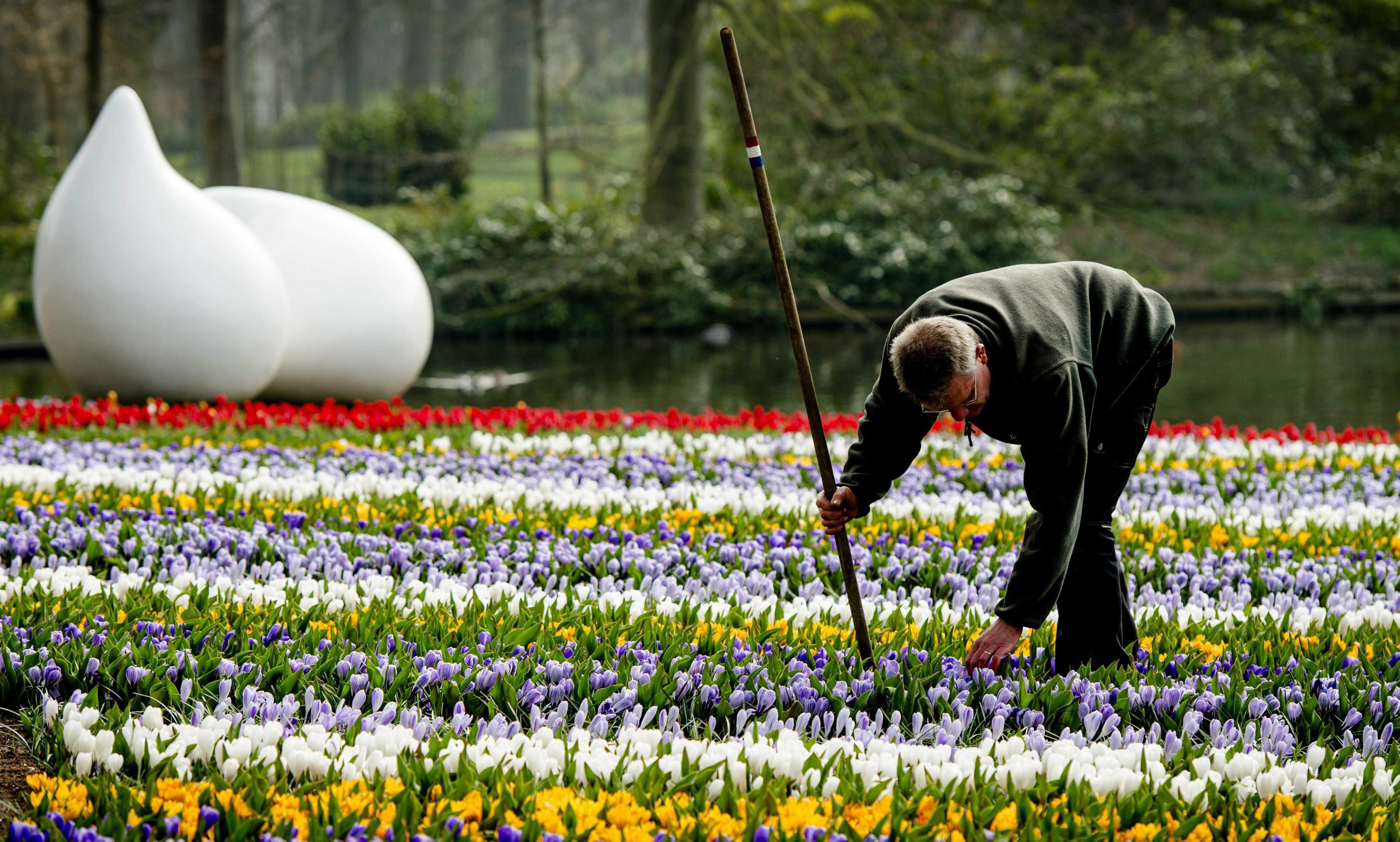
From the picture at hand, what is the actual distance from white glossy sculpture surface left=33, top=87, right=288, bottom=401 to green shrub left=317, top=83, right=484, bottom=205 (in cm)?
1408

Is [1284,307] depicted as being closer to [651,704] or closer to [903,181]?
[903,181]

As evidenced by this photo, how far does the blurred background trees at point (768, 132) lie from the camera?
61.0 feet

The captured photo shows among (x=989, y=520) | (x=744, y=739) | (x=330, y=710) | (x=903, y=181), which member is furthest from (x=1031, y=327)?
(x=903, y=181)

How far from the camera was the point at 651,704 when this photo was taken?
122 inches

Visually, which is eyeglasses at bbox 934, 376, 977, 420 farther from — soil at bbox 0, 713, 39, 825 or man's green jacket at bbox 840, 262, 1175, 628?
soil at bbox 0, 713, 39, 825

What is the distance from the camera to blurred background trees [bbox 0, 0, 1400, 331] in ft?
61.0

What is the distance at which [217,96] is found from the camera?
19547 millimetres

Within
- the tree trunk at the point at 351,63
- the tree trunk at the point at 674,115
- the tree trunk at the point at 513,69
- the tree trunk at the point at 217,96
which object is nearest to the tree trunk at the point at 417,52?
the tree trunk at the point at 351,63

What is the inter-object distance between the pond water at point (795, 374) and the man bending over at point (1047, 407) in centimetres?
712

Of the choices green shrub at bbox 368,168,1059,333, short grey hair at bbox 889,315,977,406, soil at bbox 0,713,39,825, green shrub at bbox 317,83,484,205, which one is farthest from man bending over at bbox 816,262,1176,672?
green shrub at bbox 317,83,484,205

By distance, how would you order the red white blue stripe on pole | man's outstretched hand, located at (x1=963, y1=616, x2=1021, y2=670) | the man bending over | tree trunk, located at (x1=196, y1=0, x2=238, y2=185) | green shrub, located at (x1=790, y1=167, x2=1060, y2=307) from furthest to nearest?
1. tree trunk, located at (x1=196, y1=0, x2=238, y2=185)
2. green shrub, located at (x1=790, y1=167, x2=1060, y2=307)
3. the red white blue stripe on pole
4. man's outstretched hand, located at (x1=963, y1=616, x2=1021, y2=670)
5. the man bending over

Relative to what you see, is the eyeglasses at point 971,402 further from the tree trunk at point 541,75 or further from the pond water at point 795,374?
the tree trunk at point 541,75

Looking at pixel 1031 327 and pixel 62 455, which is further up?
pixel 1031 327

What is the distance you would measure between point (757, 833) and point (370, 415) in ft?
19.6
